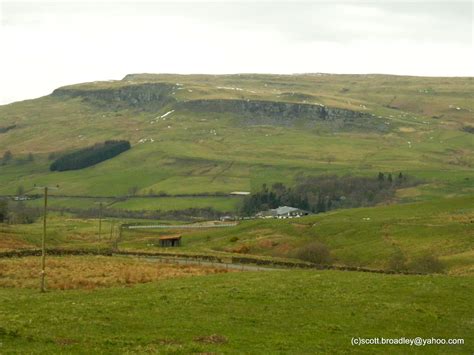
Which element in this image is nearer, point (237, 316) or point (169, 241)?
point (237, 316)

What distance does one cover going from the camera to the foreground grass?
93.1 ft

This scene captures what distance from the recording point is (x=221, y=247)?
117688mm

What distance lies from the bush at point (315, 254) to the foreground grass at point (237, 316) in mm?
42054

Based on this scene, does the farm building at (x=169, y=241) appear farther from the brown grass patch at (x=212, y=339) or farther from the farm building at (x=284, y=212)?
the brown grass patch at (x=212, y=339)

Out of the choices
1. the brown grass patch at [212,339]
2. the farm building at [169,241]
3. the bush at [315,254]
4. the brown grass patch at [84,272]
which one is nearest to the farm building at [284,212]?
the farm building at [169,241]

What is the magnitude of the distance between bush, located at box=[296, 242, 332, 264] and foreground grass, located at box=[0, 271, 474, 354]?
138ft

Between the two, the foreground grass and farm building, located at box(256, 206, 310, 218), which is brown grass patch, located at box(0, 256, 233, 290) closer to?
the foreground grass

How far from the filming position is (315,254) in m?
94.9

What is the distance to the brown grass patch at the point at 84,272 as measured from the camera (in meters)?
52.2

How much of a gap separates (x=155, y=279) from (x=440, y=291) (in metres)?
22.1

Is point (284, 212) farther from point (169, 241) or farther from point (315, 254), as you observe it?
point (315, 254)

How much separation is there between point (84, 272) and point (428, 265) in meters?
38.6

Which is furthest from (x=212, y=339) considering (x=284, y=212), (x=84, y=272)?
(x=284, y=212)

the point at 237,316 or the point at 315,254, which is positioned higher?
the point at 237,316
